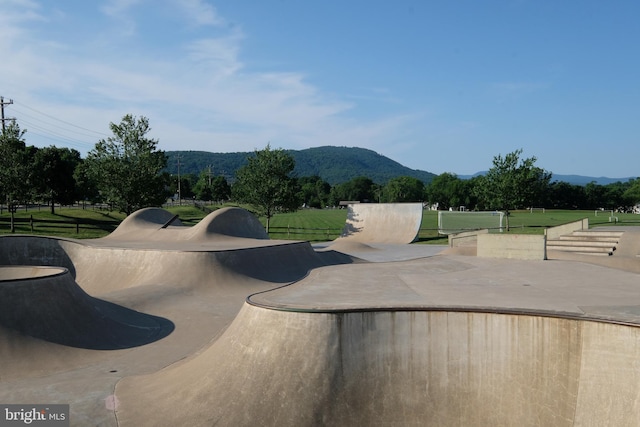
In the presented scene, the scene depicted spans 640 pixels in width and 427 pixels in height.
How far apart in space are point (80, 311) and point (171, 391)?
476 cm

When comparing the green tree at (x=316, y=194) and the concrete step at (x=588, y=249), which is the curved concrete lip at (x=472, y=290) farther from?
the green tree at (x=316, y=194)

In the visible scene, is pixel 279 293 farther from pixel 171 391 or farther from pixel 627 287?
pixel 627 287

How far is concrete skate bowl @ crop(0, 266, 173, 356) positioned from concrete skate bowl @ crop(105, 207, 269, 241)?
9.71 m

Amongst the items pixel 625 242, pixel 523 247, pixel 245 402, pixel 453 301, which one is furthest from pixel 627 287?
pixel 625 242

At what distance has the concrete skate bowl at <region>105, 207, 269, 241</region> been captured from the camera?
70.5ft

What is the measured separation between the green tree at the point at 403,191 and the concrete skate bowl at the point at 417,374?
371 ft

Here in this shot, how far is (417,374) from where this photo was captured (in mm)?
6441

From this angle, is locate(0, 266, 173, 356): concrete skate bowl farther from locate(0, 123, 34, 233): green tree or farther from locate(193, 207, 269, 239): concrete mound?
locate(0, 123, 34, 233): green tree

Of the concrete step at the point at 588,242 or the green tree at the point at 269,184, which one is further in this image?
the green tree at the point at 269,184

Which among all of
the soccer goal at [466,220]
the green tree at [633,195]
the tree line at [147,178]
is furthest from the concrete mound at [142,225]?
the green tree at [633,195]

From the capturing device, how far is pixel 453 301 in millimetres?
7914
